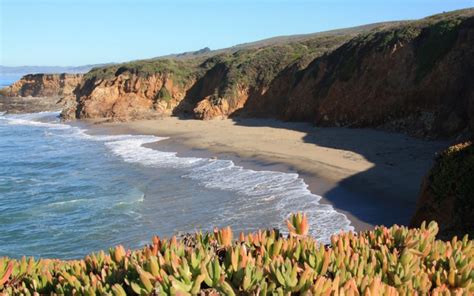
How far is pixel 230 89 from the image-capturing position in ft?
124

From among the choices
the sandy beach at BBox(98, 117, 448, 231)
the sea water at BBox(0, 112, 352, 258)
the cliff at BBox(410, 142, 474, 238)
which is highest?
the cliff at BBox(410, 142, 474, 238)

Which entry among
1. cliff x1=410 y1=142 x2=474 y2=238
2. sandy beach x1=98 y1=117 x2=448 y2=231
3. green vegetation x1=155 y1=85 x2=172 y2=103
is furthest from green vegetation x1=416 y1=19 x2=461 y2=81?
green vegetation x1=155 y1=85 x2=172 y2=103

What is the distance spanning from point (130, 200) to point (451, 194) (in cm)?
1084

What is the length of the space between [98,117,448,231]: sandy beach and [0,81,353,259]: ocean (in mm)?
713

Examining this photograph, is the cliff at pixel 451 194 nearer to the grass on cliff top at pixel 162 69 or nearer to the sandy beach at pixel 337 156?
the sandy beach at pixel 337 156

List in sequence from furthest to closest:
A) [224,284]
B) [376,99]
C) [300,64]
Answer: [300,64] → [376,99] → [224,284]

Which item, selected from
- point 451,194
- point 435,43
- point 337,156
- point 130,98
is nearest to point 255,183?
point 337,156

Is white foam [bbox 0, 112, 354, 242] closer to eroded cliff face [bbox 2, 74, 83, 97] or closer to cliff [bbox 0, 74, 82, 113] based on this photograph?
cliff [bbox 0, 74, 82, 113]

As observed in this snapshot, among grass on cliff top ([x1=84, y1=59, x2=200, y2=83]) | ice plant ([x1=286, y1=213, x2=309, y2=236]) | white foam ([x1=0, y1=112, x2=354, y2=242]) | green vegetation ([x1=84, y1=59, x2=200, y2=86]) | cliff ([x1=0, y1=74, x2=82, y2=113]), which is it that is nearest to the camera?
ice plant ([x1=286, y1=213, x2=309, y2=236])

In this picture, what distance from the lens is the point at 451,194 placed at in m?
9.06

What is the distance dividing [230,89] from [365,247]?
3402cm

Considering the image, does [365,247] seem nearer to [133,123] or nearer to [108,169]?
[108,169]

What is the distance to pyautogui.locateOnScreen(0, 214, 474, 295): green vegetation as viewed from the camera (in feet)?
10.3

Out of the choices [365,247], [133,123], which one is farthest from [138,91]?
[365,247]
